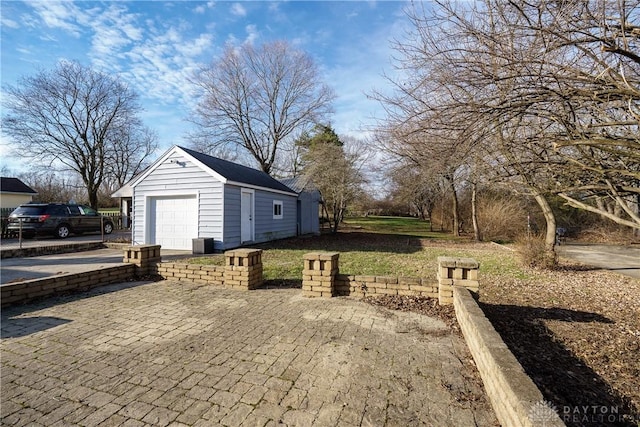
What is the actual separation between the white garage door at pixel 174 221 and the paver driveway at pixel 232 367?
6839mm

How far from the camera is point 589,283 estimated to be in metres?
6.56

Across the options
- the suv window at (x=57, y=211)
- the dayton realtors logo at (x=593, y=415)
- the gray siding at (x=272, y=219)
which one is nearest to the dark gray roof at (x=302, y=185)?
the gray siding at (x=272, y=219)

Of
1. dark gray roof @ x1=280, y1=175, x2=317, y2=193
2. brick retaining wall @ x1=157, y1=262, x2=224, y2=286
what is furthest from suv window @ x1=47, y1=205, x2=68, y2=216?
brick retaining wall @ x1=157, y1=262, x2=224, y2=286

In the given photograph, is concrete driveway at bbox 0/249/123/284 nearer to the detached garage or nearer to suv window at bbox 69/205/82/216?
the detached garage

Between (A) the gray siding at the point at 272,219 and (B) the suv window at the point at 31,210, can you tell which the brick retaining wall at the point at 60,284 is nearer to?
(A) the gray siding at the point at 272,219

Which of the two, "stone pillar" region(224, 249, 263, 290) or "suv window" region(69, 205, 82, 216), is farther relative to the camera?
"suv window" region(69, 205, 82, 216)

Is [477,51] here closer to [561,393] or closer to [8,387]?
[561,393]

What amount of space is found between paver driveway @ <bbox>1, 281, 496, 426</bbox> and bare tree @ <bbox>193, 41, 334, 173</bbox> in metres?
23.6

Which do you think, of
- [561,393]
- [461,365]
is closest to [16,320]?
[461,365]

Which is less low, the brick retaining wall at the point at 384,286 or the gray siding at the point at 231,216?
the gray siding at the point at 231,216

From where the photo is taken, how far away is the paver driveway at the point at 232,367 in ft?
6.91

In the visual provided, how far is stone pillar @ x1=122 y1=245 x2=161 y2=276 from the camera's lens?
6195 mm

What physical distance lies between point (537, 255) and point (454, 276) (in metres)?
5.15

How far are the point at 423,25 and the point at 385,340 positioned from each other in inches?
141
